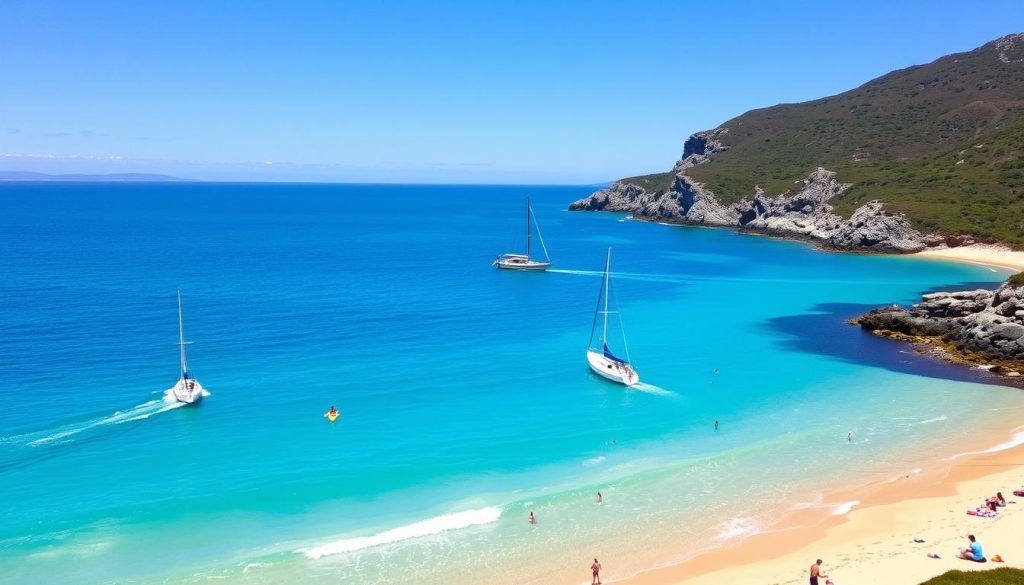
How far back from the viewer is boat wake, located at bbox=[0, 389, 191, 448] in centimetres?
3703

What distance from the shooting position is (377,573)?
25641 mm

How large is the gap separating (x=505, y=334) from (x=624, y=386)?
1726 cm

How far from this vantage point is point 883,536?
27.9 meters

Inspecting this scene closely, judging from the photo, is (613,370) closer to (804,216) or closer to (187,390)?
(187,390)

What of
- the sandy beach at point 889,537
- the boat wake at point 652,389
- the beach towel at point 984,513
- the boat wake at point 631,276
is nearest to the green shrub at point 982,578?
the sandy beach at point 889,537

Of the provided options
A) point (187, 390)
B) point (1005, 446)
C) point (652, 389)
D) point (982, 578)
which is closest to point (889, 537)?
point (982, 578)

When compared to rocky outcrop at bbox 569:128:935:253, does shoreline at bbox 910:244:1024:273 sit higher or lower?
lower

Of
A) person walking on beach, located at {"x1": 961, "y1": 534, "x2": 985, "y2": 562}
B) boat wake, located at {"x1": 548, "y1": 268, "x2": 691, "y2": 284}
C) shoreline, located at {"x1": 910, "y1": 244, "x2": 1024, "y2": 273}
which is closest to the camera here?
person walking on beach, located at {"x1": 961, "y1": 534, "x2": 985, "y2": 562}

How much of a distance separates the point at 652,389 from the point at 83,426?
33.7 meters

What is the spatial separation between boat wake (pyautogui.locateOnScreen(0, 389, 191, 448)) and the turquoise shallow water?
15cm

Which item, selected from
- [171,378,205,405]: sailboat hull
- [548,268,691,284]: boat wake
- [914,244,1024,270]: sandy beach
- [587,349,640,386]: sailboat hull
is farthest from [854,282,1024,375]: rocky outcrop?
[171,378,205,405]: sailboat hull

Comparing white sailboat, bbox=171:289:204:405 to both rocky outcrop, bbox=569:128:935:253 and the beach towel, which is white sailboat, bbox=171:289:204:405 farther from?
rocky outcrop, bbox=569:128:935:253

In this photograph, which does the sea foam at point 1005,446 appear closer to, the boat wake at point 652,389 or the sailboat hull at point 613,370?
the boat wake at point 652,389

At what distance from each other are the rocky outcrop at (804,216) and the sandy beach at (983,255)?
417cm
